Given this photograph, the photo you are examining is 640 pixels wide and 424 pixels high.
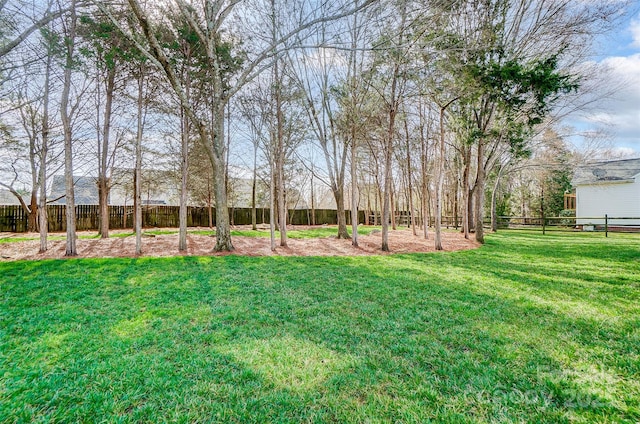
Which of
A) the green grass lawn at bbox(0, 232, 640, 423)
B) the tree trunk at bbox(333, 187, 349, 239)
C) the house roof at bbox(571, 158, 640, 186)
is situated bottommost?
the green grass lawn at bbox(0, 232, 640, 423)

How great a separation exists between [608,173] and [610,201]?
6.74 feet

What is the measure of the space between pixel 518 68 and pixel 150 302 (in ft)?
31.9

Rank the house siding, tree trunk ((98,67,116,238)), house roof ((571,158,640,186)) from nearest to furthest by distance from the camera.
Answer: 1. tree trunk ((98,67,116,238))
2. the house siding
3. house roof ((571,158,640,186))

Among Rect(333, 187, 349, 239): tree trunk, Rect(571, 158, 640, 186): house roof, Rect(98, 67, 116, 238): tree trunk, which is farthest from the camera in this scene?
Rect(571, 158, 640, 186): house roof

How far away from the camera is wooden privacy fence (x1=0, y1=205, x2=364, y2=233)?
578 inches

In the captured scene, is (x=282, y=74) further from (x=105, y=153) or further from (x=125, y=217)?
(x=125, y=217)

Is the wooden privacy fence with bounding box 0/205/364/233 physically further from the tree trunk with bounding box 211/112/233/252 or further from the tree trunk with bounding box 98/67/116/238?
the tree trunk with bounding box 211/112/233/252

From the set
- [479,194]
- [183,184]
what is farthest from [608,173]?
[183,184]

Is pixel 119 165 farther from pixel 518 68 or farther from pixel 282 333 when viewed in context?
pixel 518 68

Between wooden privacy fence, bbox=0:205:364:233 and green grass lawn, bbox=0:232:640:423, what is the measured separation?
13.9 metres

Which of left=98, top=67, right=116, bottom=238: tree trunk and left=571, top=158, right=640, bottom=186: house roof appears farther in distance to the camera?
left=571, top=158, right=640, bottom=186: house roof

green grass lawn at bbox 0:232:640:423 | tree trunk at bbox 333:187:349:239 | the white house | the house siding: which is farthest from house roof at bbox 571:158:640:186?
green grass lawn at bbox 0:232:640:423

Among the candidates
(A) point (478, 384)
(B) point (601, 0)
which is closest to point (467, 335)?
(A) point (478, 384)

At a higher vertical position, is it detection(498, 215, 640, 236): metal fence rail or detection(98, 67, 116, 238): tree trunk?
detection(98, 67, 116, 238): tree trunk
